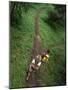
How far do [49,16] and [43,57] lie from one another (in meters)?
0.38

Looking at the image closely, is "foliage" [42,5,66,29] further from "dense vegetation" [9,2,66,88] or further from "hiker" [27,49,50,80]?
"hiker" [27,49,50,80]

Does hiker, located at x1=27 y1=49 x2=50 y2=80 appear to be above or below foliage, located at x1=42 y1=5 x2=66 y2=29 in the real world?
below

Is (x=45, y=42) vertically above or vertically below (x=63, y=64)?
above

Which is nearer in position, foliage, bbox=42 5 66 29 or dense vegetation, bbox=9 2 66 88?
dense vegetation, bbox=9 2 66 88

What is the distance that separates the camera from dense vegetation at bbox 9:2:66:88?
2.08 m

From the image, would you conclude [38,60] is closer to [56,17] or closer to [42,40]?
[42,40]

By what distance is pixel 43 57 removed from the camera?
215 cm

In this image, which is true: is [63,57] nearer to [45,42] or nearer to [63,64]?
[63,64]

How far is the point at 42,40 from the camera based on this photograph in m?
2.15

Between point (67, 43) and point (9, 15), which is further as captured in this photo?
point (67, 43)

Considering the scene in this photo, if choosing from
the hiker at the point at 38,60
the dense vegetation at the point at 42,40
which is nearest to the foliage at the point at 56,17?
the dense vegetation at the point at 42,40

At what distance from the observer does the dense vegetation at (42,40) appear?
2.08 metres

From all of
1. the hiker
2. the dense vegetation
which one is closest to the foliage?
the dense vegetation

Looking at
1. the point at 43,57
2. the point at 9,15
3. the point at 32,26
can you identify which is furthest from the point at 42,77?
the point at 9,15
